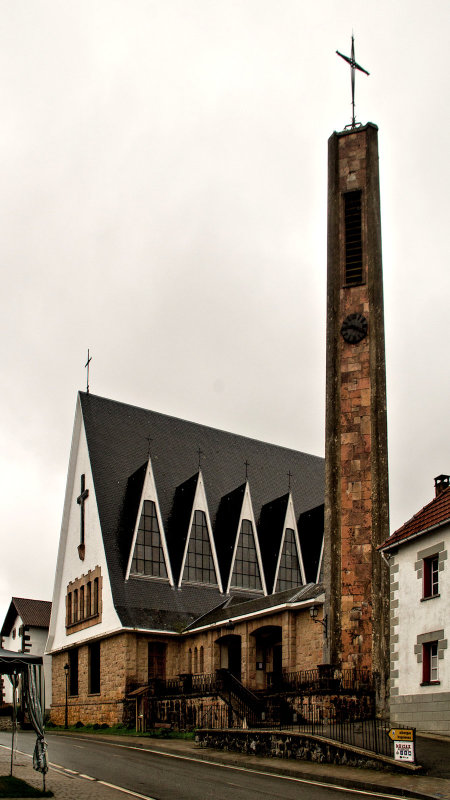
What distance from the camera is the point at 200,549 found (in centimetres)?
4338

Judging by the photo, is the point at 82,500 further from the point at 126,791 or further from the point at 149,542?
the point at 126,791

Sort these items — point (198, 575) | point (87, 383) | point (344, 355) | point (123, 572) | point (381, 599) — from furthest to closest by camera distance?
point (87, 383)
point (198, 575)
point (123, 572)
point (344, 355)
point (381, 599)

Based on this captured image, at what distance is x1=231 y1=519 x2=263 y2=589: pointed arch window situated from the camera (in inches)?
1748

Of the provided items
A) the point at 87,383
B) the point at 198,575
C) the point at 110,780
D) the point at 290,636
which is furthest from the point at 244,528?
the point at 110,780

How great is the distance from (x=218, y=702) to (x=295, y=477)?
72.1 ft

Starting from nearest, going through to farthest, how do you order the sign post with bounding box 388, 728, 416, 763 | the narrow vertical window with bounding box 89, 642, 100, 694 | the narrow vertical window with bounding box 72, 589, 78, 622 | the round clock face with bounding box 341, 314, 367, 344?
the sign post with bounding box 388, 728, 416, 763
the round clock face with bounding box 341, 314, 367, 344
the narrow vertical window with bounding box 89, 642, 100, 694
the narrow vertical window with bounding box 72, 589, 78, 622

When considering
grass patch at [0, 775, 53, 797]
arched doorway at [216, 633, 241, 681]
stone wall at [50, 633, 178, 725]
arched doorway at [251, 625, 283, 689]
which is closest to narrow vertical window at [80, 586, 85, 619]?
stone wall at [50, 633, 178, 725]

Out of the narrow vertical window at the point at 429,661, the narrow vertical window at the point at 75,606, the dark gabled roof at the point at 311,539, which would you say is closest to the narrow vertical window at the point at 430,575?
the narrow vertical window at the point at 429,661

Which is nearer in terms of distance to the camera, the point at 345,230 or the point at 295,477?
the point at 345,230

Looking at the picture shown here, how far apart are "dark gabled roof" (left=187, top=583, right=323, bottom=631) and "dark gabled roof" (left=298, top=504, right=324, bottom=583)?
6.71 metres

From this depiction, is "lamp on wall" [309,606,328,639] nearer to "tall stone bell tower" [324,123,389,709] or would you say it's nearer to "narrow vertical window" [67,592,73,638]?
"tall stone bell tower" [324,123,389,709]

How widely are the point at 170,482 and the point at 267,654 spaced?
11036 millimetres

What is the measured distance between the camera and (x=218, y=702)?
29453 mm

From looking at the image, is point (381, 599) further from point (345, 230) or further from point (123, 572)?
point (123, 572)
